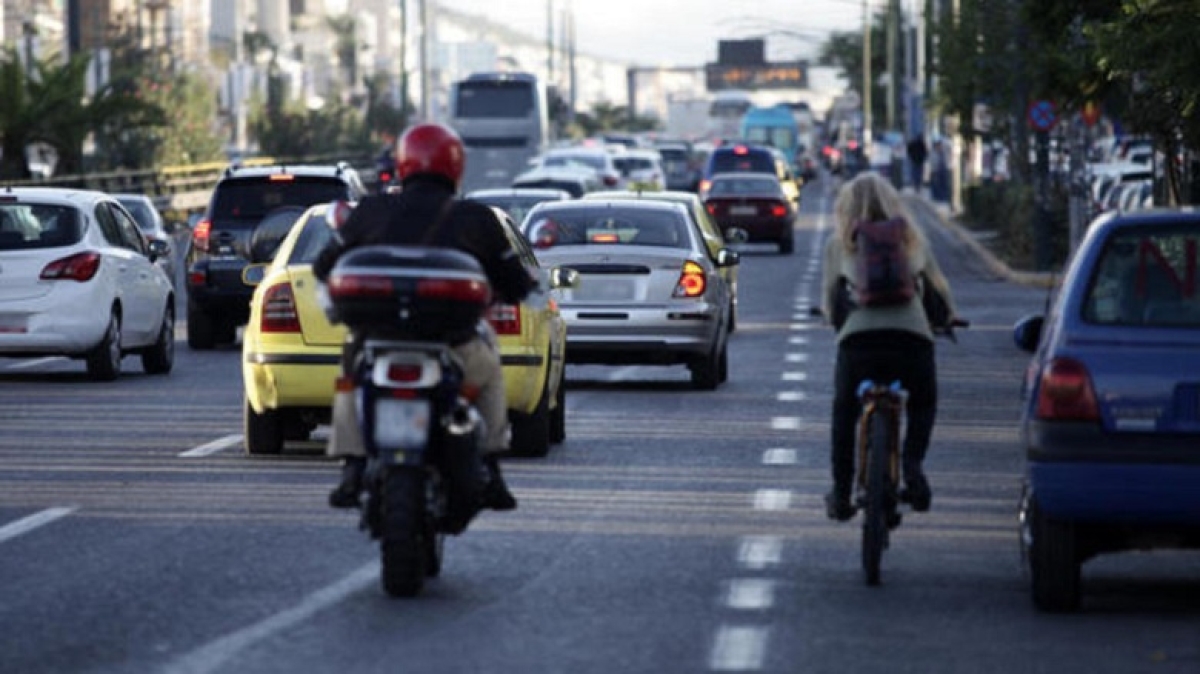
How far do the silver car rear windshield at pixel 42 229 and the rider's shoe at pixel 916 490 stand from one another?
13135 millimetres

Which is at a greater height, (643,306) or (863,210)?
(863,210)

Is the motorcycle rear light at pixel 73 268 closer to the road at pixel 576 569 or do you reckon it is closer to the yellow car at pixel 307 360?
the road at pixel 576 569

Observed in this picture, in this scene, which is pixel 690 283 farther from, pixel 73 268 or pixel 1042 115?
pixel 1042 115

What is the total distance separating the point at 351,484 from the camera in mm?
11727

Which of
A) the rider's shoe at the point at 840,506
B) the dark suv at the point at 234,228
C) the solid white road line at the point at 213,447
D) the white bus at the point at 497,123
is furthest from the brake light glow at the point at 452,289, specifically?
Answer: the white bus at the point at 497,123

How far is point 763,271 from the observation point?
49.6 metres

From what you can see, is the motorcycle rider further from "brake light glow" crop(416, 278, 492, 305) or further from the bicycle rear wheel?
the bicycle rear wheel

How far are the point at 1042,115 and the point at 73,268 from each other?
24.0 m

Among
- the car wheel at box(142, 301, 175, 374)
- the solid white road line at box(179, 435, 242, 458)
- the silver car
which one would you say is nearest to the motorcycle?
the solid white road line at box(179, 435, 242, 458)

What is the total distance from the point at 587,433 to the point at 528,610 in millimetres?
8447

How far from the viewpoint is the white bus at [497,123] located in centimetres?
8375

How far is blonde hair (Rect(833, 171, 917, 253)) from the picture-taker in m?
12.9

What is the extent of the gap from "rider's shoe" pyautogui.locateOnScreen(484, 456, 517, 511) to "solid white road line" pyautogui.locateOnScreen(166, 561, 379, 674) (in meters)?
0.61

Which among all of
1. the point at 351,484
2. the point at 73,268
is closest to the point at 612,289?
Answer: the point at 73,268
